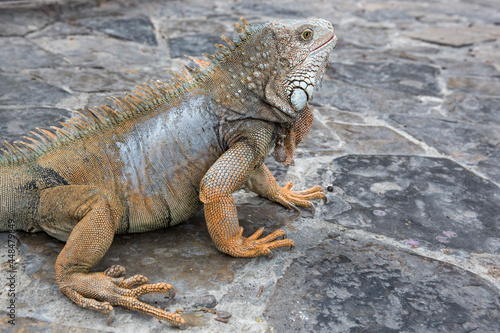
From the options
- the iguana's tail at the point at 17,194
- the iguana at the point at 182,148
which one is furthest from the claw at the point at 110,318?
the iguana's tail at the point at 17,194

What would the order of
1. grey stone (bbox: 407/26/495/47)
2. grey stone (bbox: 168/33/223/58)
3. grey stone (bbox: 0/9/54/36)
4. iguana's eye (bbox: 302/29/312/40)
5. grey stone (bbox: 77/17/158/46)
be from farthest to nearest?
grey stone (bbox: 407/26/495/47) → grey stone (bbox: 77/17/158/46) → grey stone (bbox: 0/9/54/36) → grey stone (bbox: 168/33/223/58) → iguana's eye (bbox: 302/29/312/40)

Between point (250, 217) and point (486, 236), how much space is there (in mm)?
2027

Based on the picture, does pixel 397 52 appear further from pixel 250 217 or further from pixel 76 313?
pixel 76 313

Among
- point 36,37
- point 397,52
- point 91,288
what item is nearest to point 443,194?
point 91,288

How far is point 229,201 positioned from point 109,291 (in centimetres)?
102

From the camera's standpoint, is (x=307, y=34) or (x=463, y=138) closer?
(x=307, y=34)

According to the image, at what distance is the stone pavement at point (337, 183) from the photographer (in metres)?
3.28

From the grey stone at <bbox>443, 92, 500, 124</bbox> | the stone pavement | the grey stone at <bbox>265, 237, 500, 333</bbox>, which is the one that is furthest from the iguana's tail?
the grey stone at <bbox>443, 92, 500, 124</bbox>

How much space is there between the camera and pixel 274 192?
14.8 feet

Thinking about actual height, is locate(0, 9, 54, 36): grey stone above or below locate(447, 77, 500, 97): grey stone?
above

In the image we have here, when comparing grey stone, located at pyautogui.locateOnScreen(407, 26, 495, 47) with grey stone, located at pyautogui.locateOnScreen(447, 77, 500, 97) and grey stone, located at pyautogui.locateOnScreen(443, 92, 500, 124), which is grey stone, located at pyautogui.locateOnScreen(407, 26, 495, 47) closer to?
grey stone, located at pyautogui.locateOnScreen(447, 77, 500, 97)

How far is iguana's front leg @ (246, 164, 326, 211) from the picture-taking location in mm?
4465

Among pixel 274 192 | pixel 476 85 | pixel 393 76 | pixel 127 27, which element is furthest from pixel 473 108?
pixel 127 27

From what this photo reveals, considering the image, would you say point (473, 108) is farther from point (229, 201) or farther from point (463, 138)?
point (229, 201)
